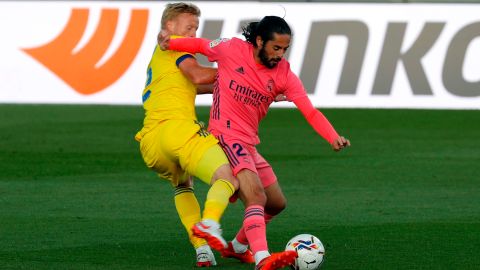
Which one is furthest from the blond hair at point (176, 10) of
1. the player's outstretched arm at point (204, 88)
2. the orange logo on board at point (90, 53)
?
the orange logo on board at point (90, 53)

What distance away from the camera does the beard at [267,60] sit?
25.8 feet

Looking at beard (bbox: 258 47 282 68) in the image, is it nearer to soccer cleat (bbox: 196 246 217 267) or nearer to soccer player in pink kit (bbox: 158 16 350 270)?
Answer: soccer player in pink kit (bbox: 158 16 350 270)

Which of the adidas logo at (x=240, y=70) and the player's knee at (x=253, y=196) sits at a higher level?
the adidas logo at (x=240, y=70)

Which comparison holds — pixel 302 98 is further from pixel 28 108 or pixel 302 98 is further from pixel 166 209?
pixel 28 108

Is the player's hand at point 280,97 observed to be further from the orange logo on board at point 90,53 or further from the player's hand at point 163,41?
the orange logo on board at point 90,53

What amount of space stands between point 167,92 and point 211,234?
139 cm

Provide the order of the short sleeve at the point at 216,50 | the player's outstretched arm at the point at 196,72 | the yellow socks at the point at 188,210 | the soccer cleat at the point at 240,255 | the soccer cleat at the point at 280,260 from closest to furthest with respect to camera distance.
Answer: the soccer cleat at the point at 280,260 → the short sleeve at the point at 216,50 → the player's outstretched arm at the point at 196,72 → the soccer cleat at the point at 240,255 → the yellow socks at the point at 188,210

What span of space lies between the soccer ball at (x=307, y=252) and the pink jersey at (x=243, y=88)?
0.72 meters

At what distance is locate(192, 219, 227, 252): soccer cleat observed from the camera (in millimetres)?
7375

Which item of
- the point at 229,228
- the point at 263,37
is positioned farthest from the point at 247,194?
the point at 229,228

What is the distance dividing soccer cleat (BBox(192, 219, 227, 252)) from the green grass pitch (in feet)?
2.85

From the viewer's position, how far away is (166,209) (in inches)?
436

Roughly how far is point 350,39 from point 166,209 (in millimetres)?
10872

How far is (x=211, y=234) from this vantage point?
7.39 m
